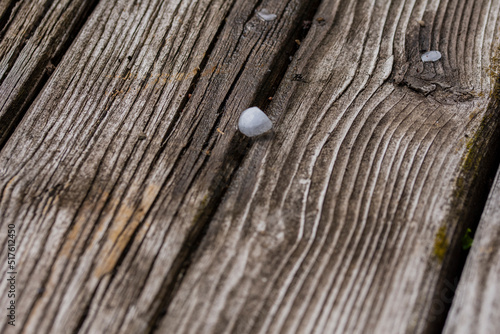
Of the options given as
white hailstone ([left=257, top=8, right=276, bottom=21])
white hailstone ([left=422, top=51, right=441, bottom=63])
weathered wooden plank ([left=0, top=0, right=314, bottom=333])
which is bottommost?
weathered wooden plank ([left=0, top=0, right=314, bottom=333])

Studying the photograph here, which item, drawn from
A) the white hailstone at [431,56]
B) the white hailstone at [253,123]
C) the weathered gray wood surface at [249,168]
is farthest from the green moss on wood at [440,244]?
the white hailstone at [431,56]

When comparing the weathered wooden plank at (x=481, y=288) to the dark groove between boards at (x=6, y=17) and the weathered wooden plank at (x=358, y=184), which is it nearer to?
the weathered wooden plank at (x=358, y=184)

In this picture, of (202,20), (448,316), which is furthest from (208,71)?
(448,316)

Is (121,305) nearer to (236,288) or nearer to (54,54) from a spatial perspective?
(236,288)

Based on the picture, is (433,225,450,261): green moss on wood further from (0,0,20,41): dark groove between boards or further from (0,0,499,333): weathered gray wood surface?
(0,0,20,41): dark groove between boards

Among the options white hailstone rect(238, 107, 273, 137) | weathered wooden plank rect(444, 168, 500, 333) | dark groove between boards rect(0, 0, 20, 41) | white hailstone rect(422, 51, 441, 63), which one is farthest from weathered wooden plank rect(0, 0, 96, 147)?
weathered wooden plank rect(444, 168, 500, 333)

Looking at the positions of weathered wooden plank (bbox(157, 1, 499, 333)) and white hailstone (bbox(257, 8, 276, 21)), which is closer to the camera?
weathered wooden plank (bbox(157, 1, 499, 333))
